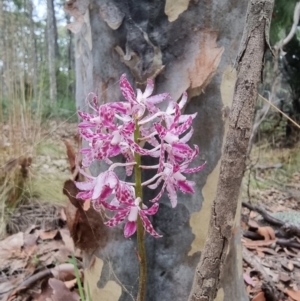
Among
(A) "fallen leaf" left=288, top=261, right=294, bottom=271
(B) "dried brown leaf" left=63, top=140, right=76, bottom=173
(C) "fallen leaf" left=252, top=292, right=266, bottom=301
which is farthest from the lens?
(A) "fallen leaf" left=288, top=261, right=294, bottom=271

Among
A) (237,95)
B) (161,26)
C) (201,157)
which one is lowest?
(201,157)

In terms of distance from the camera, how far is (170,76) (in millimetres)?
974

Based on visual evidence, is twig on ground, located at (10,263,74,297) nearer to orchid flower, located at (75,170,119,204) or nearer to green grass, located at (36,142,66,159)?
orchid flower, located at (75,170,119,204)

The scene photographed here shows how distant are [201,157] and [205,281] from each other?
41cm

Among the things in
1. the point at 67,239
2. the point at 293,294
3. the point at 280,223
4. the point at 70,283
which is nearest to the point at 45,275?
the point at 70,283

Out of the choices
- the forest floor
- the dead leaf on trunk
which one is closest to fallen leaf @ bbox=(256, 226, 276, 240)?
the forest floor

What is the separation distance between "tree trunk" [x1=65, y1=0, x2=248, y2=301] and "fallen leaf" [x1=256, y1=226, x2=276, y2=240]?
1054 millimetres

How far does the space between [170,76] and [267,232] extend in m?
1.35

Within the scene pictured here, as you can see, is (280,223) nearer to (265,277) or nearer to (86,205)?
(265,277)

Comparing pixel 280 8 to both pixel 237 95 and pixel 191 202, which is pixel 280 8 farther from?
pixel 237 95

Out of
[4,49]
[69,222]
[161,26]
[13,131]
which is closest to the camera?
[161,26]

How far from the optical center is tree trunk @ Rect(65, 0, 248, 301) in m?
0.96

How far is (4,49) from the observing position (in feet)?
9.10

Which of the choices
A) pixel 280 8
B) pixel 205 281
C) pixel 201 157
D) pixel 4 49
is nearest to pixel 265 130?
pixel 280 8
